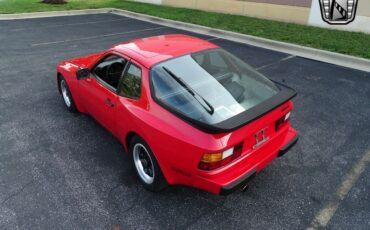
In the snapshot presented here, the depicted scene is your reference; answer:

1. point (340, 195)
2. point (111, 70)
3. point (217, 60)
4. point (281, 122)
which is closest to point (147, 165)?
point (111, 70)

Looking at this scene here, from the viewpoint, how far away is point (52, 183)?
3867 mm

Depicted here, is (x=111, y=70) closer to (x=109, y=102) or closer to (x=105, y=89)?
(x=105, y=89)

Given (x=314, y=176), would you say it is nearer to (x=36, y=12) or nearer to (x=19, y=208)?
(x=19, y=208)

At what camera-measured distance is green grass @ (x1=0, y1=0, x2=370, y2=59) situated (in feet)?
29.8

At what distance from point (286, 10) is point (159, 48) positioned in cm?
983

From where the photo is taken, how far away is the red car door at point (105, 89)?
13.0 feet

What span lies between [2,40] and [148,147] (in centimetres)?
1049

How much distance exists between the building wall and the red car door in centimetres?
929

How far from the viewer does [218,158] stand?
2861 mm

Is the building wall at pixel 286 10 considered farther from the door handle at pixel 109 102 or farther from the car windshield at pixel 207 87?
the door handle at pixel 109 102

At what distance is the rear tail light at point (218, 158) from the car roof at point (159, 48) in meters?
1.32

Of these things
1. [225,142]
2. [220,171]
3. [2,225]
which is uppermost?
[225,142]

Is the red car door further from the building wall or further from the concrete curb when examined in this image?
the building wall

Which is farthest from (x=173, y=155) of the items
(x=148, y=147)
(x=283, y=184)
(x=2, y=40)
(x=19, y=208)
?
(x=2, y=40)
